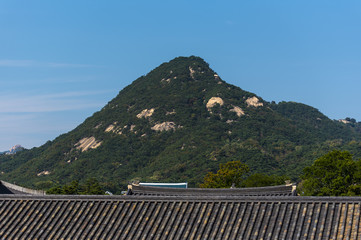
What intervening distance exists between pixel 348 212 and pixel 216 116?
120806mm

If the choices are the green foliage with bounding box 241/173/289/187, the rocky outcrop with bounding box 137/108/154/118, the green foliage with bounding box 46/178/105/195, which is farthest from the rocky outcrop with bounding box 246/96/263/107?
the green foliage with bounding box 46/178/105/195

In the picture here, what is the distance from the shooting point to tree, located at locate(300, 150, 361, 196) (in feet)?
162

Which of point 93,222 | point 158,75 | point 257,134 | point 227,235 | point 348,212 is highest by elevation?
point 158,75

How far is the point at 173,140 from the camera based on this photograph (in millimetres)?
125125

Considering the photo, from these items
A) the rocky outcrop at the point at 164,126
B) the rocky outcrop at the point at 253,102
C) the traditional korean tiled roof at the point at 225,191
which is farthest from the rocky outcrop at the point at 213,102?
the traditional korean tiled roof at the point at 225,191

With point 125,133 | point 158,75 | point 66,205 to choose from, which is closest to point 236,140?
point 125,133

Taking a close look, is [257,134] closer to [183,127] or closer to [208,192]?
[183,127]

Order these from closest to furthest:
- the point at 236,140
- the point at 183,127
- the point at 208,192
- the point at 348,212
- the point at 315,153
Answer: the point at 348,212 → the point at 208,192 → the point at 315,153 → the point at 236,140 → the point at 183,127

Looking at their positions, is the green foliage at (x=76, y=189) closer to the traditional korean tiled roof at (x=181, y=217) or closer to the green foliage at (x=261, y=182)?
the green foliage at (x=261, y=182)

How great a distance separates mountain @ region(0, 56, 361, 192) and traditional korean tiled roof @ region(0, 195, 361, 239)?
239 feet

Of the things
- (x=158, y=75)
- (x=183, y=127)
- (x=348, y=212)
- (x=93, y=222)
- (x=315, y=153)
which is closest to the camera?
(x=348, y=212)

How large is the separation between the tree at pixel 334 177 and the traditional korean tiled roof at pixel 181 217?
33.9m

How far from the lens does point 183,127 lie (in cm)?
13050

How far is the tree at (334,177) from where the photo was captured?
162 feet
